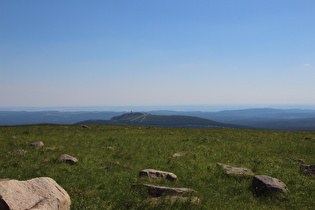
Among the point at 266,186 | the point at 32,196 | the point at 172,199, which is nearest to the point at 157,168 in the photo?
the point at 172,199

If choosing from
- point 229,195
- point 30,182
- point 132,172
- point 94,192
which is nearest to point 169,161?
point 132,172

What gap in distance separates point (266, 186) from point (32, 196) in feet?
38.6

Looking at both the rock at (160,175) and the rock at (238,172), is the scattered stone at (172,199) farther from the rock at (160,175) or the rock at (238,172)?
the rock at (238,172)

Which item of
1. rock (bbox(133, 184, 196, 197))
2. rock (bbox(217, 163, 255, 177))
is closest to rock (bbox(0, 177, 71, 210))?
rock (bbox(133, 184, 196, 197))

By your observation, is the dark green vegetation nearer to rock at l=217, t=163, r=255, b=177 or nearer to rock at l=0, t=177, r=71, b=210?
rock at l=217, t=163, r=255, b=177

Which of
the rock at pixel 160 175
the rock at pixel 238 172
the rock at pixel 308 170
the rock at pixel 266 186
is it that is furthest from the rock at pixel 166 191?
the rock at pixel 308 170

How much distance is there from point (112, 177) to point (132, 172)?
1850 millimetres

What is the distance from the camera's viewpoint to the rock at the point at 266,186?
13.0 metres

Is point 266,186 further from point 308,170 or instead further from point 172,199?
point 308,170

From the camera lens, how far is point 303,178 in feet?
52.4

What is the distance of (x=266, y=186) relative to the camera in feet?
43.0

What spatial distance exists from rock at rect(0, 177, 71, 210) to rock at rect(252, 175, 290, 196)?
1031 cm

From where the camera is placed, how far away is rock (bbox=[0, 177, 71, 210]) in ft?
25.7

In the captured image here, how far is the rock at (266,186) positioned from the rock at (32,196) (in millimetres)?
10315
